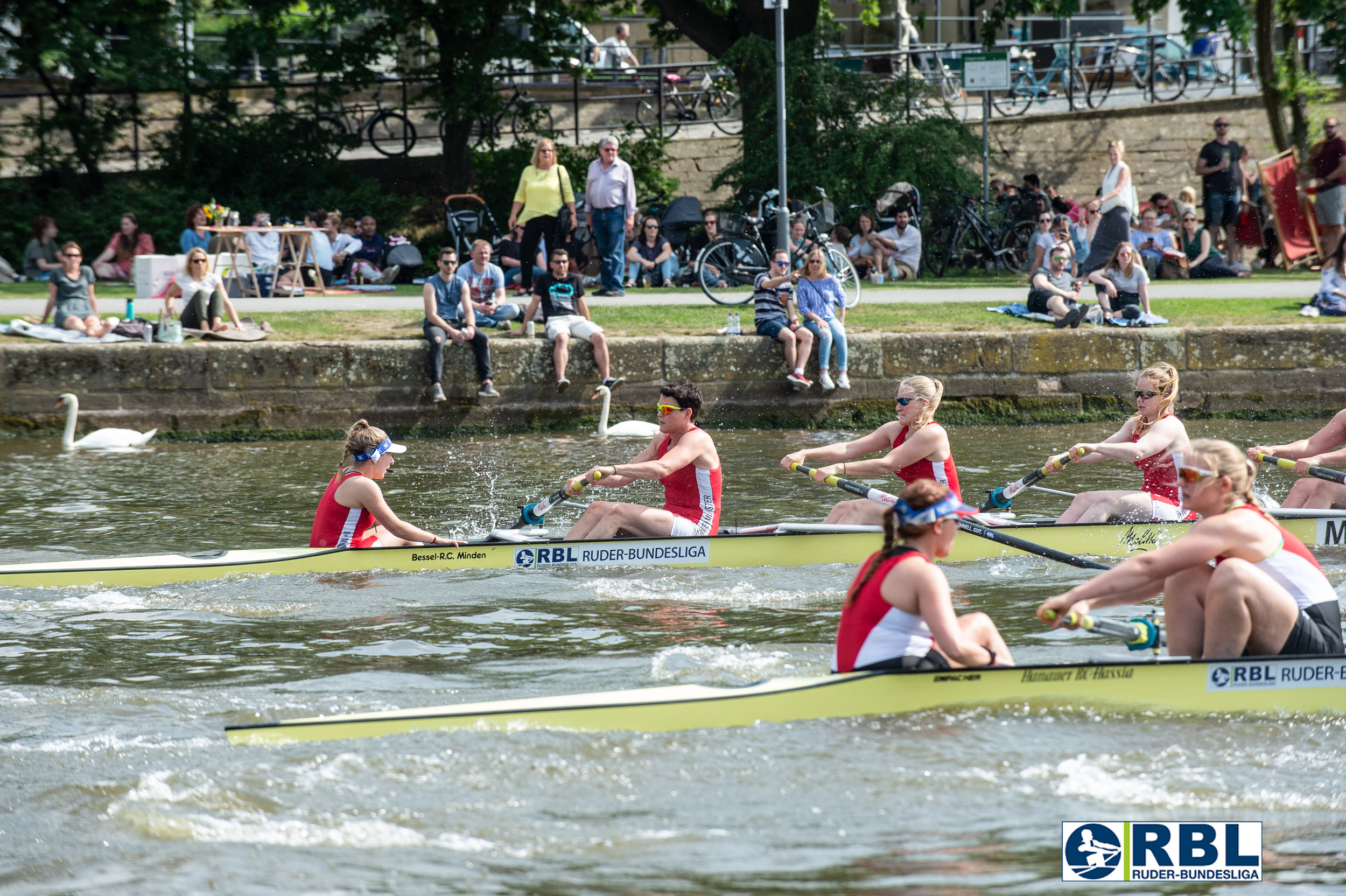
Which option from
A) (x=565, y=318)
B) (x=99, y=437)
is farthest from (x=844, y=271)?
(x=99, y=437)

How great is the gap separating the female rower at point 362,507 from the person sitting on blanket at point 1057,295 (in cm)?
838

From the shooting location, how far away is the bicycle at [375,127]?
21594mm

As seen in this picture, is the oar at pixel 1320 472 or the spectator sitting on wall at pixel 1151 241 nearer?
the oar at pixel 1320 472

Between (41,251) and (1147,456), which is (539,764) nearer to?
(1147,456)

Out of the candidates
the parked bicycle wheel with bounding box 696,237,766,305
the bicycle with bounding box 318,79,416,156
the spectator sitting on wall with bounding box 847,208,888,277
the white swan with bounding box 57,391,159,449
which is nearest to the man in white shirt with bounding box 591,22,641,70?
the bicycle with bounding box 318,79,416,156

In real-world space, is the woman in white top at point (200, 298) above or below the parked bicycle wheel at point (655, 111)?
below

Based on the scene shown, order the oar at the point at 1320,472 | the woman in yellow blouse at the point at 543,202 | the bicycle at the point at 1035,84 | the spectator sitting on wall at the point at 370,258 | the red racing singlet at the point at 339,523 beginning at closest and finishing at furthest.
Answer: the red racing singlet at the point at 339,523, the oar at the point at 1320,472, the woman in yellow blouse at the point at 543,202, the spectator sitting on wall at the point at 370,258, the bicycle at the point at 1035,84

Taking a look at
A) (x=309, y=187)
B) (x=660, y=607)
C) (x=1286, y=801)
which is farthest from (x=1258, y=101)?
(x=1286, y=801)

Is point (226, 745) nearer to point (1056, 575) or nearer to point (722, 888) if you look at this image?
point (722, 888)

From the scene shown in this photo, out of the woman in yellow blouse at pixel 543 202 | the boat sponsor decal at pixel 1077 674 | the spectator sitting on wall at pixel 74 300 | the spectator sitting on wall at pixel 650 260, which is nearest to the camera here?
the boat sponsor decal at pixel 1077 674

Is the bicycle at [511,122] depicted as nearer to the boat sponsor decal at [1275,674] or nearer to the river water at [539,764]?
the river water at [539,764]

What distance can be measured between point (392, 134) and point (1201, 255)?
12464 millimetres

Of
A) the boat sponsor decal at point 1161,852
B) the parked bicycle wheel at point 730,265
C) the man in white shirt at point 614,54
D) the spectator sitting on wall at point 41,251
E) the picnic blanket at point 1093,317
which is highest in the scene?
the man in white shirt at point 614,54

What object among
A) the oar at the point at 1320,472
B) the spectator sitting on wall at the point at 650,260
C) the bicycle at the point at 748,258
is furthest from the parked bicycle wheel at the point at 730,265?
the oar at the point at 1320,472
